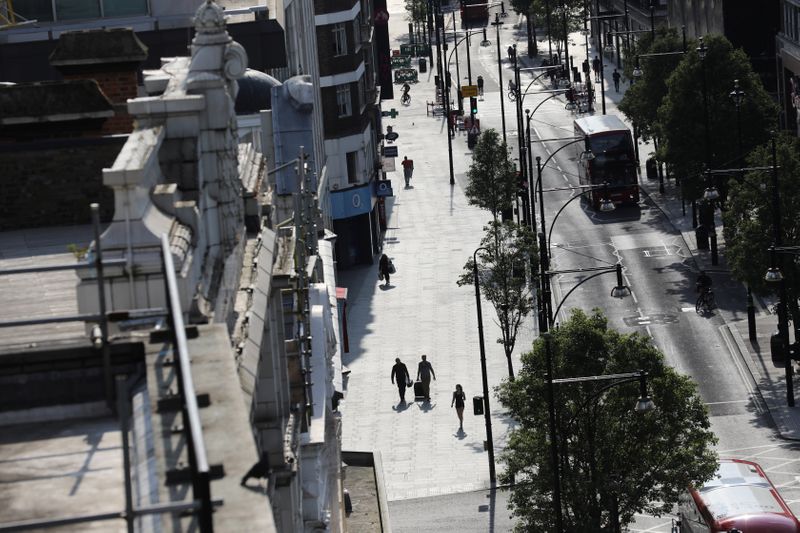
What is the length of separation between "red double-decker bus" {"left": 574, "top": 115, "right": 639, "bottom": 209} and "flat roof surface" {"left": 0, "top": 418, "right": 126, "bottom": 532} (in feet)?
295

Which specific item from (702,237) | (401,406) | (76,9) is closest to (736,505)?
(401,406)

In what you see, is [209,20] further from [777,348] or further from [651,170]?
[651,170]

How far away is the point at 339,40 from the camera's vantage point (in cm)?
10356

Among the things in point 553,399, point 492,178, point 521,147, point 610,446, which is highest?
point 553,399

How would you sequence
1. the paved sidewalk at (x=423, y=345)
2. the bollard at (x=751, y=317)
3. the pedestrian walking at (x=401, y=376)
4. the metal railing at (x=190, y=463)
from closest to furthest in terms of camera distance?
1. the metal railing at (x=190, y=463)
2. the paved sidewalk at (x=423, y=345)
3. the pedestrian walking at (x=401, y=376)
4. the bollard at (x=751, y=317)

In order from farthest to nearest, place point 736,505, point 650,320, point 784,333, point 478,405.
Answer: point 650,320
point 784,333
point 478,405
point 736,505

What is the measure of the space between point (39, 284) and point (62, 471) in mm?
8347

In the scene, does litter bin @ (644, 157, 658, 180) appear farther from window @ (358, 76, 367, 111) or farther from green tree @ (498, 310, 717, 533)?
green tree @ (498, 310, 717, 533)

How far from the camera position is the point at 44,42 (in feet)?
184

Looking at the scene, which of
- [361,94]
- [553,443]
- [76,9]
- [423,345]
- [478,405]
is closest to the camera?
[553,443]

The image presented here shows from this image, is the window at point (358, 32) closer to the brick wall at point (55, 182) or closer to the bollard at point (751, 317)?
the bollard at point (751, 317)

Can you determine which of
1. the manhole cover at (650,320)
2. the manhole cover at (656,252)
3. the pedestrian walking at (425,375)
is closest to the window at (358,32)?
the manhole cover at (656,252)

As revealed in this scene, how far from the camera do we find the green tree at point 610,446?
166ft

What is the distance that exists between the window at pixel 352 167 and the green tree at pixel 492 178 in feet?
26.4
